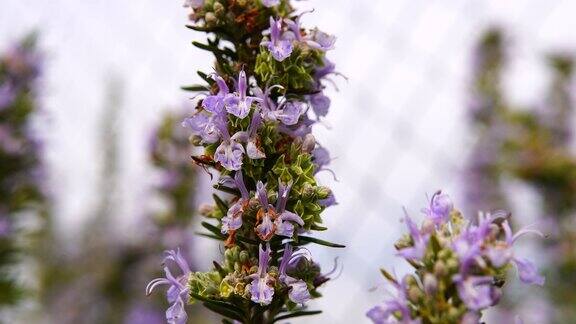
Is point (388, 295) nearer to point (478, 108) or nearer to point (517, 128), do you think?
point (517, 128)

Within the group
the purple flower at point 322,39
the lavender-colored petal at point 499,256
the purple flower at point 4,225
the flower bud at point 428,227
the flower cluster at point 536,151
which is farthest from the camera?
the flower cluster at point 536,151

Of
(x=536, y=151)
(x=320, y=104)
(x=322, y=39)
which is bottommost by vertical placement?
(x=320, y=104)

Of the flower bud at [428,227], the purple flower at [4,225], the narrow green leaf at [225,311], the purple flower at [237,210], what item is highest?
the purple flower at [4,225]

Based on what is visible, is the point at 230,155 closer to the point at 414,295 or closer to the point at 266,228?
the point at 266,228

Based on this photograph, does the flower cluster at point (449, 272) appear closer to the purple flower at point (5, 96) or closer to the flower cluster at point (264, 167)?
the flower cluster at point (264, 167)

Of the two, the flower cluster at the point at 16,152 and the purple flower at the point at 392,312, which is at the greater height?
the flower cluster at the point at 16,152

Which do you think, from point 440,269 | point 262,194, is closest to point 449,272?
point 440,269

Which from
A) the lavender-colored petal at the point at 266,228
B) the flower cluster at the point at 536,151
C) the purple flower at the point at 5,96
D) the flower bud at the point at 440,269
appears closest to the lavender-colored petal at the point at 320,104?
the lavender-colored petal at the point at 266,228

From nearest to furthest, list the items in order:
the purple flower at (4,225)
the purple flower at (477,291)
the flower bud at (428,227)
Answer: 1. the purple flower at (477,291)
2. the flower bud at (428,227)
3. the purple flower at (4,225)
